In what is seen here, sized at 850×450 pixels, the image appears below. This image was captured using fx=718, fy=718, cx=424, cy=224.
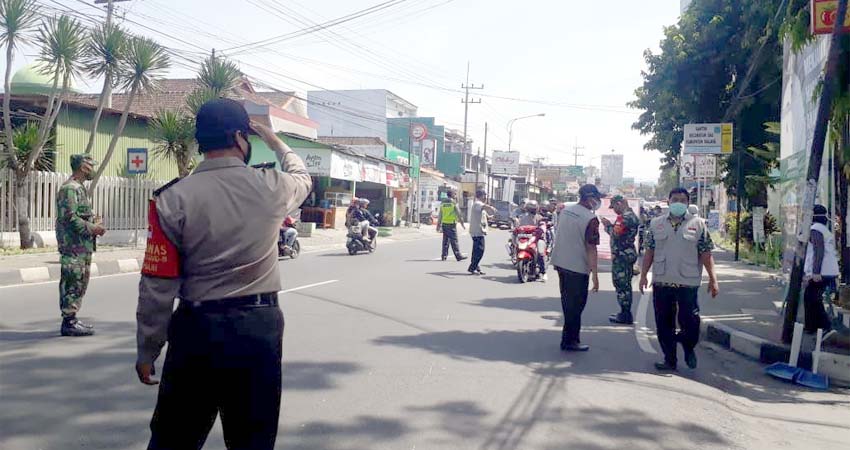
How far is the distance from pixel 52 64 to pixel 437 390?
1360 centimetres

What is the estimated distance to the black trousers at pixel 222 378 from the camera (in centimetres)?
255

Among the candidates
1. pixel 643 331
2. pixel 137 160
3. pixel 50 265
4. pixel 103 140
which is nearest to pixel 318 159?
pixel 103 140

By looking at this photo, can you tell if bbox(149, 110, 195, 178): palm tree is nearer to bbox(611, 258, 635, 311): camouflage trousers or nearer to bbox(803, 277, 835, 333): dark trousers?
bbox(611, 258, 635, 311): camouflage trousers

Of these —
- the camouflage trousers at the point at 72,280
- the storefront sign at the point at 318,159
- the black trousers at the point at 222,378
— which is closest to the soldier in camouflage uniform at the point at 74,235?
the camouflage trousers at the point at 72,280

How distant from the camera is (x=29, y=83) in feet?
87.2

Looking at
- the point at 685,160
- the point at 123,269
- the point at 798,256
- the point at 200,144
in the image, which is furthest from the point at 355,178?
the point at 200,144

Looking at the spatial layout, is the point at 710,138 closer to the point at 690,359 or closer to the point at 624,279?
the point at 624,279

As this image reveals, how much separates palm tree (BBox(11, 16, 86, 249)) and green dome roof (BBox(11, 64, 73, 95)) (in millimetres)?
10355

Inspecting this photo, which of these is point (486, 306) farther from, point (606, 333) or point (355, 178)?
point (355, 178)

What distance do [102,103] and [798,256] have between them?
15701mm

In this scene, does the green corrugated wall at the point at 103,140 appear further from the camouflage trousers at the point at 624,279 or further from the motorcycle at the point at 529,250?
the camouflage trousers at the point at 624,279

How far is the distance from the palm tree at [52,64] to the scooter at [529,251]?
1035cm

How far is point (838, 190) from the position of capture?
35.0 ft

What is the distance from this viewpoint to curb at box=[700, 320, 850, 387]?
23.1 feet
